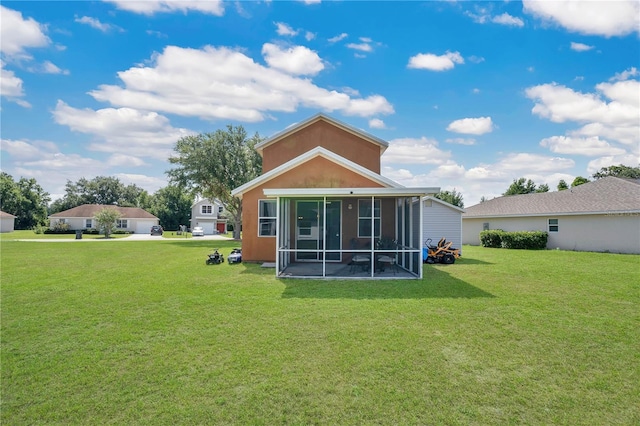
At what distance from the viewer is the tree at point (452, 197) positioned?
48.7 metres

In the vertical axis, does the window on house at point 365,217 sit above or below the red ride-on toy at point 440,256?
above

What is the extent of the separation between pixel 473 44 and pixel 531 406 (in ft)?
48.4

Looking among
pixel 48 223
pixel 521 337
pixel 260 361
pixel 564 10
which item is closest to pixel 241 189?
pixel 260 361

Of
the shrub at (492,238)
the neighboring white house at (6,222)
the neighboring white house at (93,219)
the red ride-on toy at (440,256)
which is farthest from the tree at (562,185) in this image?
the neighboring white house at (6,222)

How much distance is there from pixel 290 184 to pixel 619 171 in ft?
183

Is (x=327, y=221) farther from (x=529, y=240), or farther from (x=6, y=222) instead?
(x=6, y=222)

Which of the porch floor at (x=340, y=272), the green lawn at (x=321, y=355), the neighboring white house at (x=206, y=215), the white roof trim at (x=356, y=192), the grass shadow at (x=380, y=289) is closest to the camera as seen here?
the green lawn at (x=321, y=355)

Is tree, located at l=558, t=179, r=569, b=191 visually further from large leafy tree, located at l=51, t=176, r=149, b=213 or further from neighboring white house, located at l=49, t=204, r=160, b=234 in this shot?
large leafy tree, located at l=51, t=176, r=149, b=213

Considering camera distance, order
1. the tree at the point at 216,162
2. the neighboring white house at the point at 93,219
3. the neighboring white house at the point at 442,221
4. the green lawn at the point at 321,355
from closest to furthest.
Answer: the green lawn at the point at 321,355, the neighboring white house at the point at 442,221, the tree at the point at 216,162, the neighboring white house at the point at 93,219

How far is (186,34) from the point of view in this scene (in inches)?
501

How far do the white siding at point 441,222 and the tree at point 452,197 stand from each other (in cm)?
3205

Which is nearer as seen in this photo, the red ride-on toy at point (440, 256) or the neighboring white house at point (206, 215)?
the red ride-on toy at point (440, 256)

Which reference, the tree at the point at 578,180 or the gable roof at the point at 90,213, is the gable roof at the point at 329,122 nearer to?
the tree at the point at 578,180

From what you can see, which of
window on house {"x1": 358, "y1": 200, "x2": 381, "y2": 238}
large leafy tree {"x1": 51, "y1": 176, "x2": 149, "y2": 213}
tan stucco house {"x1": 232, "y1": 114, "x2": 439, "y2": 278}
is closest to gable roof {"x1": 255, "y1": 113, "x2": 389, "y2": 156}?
tan stucco house {"x1": 232, "y1": 114, "x2": 439, "y2": 278}
